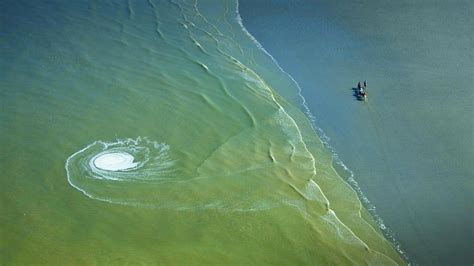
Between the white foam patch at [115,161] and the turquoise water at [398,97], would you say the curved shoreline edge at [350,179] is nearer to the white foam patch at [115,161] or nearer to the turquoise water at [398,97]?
the turquoise water at [398,97]

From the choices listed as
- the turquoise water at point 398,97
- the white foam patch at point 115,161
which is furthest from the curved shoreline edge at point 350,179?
the white foam patch at point 115,161

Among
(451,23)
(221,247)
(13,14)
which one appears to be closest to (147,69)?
(13,14)

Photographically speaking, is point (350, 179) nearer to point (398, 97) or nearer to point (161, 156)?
point (398, 97)

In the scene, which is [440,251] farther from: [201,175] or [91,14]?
[91,14]

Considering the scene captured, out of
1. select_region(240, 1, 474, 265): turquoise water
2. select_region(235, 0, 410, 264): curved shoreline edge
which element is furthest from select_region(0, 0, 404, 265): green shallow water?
select_region(240, 1, 474, 265): turquoise water

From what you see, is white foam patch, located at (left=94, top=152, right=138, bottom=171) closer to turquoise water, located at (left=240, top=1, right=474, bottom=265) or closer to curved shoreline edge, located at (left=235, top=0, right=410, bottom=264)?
curved shoreline edge, located at (left=235, top=0, right=410, bottom=264)

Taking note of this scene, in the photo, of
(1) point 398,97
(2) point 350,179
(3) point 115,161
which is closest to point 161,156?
(3) point 115,161
